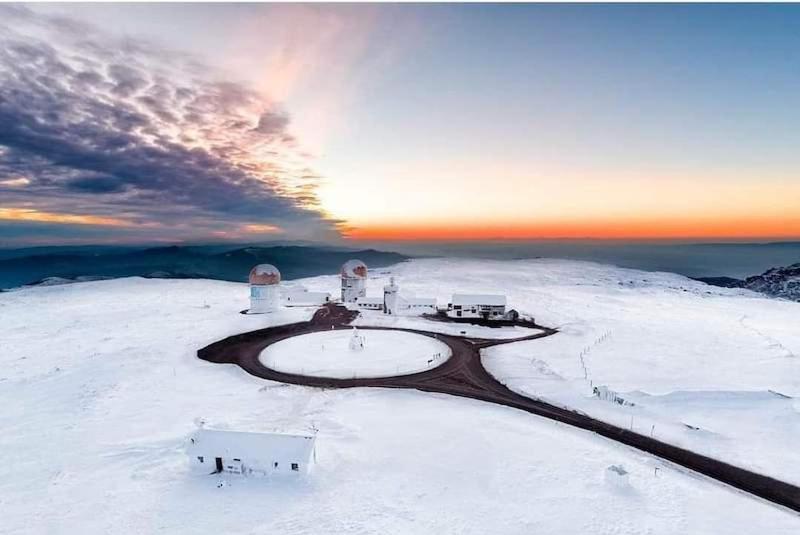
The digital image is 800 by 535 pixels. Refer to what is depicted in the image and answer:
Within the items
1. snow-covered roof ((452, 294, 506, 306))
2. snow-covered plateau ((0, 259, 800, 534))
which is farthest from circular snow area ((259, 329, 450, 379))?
snow-covered roof ((452, 294, 506, 306))

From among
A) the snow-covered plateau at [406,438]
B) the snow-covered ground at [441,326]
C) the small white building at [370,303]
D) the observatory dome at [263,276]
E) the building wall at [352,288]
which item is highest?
the observatory dome at [263,276]

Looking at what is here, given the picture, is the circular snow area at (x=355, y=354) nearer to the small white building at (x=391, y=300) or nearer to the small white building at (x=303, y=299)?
the small white building at (x=391, y=300)

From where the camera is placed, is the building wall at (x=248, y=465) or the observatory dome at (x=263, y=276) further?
the observatory dome at (x=263, y=276)

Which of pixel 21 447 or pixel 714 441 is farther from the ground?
pixel 714 441

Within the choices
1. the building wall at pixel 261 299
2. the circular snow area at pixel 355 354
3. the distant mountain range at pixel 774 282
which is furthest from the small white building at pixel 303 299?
the distant mountain range at pixel 774 282

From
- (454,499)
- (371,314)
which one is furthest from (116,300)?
(454,499)

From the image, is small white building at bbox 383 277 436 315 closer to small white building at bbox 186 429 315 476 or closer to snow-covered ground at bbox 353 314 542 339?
snow-covered ground at bbox 353 314 542 339

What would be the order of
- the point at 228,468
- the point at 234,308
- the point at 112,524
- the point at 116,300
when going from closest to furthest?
the point at 112,524
the point at 228,468
the point at 234,308
the point at 116,300

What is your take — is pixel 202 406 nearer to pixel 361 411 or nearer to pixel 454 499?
pixel 361 411
